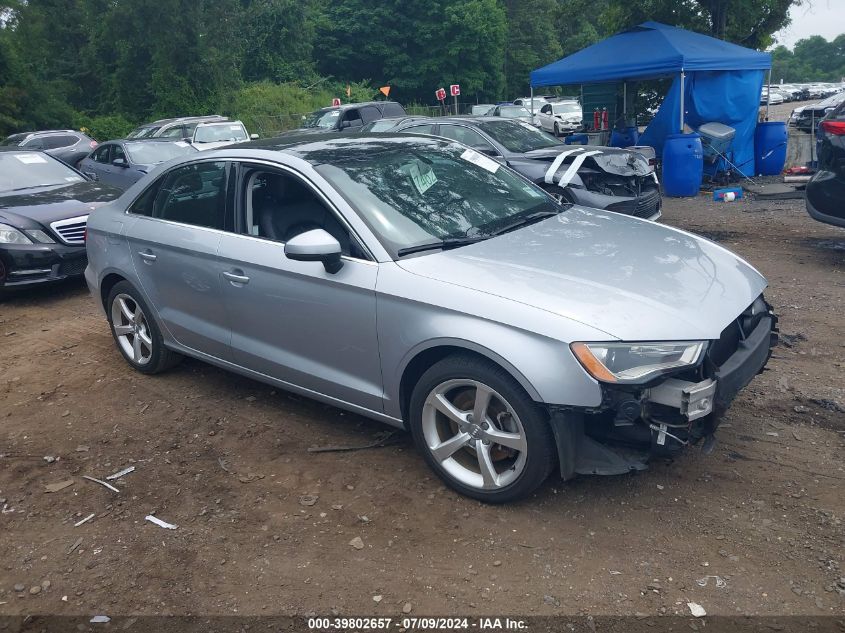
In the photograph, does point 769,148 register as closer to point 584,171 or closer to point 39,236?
point 584,171

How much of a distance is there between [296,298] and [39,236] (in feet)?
16.8

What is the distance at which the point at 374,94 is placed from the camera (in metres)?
45.0

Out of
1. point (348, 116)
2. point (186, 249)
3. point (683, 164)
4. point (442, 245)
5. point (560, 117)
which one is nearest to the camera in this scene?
point (442, 245)

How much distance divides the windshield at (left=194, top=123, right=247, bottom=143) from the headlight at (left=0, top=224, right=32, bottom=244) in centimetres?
1002

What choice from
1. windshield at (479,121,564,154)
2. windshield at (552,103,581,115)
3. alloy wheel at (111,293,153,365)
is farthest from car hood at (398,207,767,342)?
windshield at (552,103,581,115)

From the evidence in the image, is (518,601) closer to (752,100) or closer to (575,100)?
(752,100)

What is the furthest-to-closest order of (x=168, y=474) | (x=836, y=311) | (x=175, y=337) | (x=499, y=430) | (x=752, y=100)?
(x=752, y=100), (x=836, y=311), (x=175, y=337), (x=168, y=474), (x=499, y=430)

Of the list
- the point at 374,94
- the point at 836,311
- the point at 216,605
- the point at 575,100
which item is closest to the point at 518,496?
the point at 216,605

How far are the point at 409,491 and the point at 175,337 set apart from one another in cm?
214

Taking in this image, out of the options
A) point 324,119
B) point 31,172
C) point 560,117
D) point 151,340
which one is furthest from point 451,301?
point 560,117

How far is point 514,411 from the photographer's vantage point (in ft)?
10.4

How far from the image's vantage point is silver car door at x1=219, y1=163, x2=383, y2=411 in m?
3.69

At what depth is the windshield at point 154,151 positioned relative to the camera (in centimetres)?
1350

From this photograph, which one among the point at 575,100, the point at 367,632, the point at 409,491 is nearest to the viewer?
the point at 367,632
